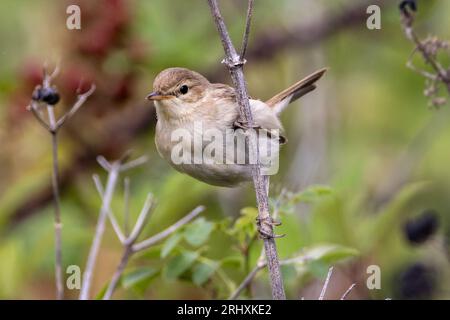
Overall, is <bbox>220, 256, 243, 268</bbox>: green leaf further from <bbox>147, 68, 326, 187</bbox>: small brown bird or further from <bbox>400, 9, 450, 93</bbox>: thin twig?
<bbox>400, 9, 450, 93</bbox>: thin twig

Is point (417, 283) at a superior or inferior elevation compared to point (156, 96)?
inferior

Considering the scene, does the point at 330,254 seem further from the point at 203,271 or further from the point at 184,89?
the point at 184,89

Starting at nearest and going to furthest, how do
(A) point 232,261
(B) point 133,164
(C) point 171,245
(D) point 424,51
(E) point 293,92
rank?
(D) point 424,51, (C) point 171,245, (A) point 232,261, (B) point 133,164, (E) point 293,92

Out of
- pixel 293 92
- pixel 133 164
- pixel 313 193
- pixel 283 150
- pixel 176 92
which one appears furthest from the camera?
pixel 283 150

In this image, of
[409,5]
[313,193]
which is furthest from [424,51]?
[313,193]

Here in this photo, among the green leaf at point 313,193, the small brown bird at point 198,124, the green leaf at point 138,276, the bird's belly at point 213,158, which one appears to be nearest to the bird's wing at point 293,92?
the small brown bird at point 198,124

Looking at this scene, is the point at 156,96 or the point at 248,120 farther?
the point at 156,96
